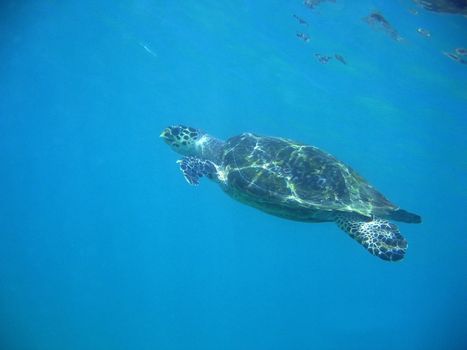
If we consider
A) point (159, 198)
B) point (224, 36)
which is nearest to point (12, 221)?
point (159, 198)

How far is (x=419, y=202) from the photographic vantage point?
134 feet

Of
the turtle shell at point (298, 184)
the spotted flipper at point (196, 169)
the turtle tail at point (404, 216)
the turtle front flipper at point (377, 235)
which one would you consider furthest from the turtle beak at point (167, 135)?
the turtle tail at point (404, 216)

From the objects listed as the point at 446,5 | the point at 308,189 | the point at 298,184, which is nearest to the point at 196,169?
the point at 298,184

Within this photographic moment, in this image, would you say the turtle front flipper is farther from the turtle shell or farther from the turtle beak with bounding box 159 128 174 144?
the turtle beak with bounding box 159 128 174 144

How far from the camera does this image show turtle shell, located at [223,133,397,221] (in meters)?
Answer: 7.59

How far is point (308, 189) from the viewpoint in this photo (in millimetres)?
7707

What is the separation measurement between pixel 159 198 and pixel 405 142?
77.6 meters

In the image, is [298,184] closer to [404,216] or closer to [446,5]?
[404,216]

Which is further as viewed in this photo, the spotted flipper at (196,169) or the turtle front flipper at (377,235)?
the spotted flipper at (196,169)

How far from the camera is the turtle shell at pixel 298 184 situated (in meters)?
7.59

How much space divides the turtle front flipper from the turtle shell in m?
0.27

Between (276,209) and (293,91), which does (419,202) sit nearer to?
(293,91)

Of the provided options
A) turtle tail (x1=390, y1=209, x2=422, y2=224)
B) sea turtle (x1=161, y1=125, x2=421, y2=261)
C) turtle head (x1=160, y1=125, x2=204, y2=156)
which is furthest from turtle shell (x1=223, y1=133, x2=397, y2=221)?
turtle head (x1=160, y1=125, x2=204, y2=156)

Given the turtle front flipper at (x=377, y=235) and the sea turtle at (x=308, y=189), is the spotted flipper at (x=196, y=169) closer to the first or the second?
the sea turtle at (x=308, y=189)
